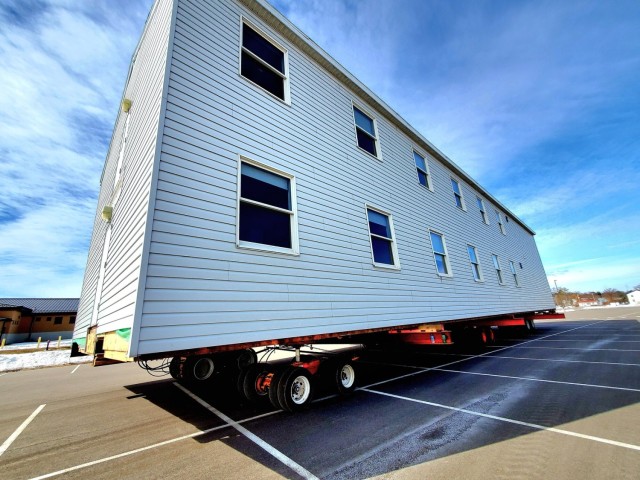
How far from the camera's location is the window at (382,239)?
718cm

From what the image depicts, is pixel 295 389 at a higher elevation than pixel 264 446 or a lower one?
higher

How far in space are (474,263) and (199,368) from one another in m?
11.4

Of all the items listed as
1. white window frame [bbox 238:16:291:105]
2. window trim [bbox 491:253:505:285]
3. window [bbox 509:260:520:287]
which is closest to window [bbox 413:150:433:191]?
window trim [bbox 491:253:505:285]

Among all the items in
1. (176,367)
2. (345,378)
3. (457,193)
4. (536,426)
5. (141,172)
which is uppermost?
(457,193)

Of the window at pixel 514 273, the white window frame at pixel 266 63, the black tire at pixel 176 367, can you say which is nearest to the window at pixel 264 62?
the white window frame at pixel 266 63

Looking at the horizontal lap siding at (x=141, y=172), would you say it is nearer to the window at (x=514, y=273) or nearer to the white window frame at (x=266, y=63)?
the white window frame at (x=266, y=63)

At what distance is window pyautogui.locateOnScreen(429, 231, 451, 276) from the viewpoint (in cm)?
966

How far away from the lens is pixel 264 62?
242 inches

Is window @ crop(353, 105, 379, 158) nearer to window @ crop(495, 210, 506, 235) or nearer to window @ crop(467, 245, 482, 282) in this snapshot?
window @ crop(467, 245, 482, 282)

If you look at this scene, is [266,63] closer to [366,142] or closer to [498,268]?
[366,142]

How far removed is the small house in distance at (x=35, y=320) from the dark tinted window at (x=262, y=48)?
48.1 metres

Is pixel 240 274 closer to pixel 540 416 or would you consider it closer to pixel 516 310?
pixel 540 416

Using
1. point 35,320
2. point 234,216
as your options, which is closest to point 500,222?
point 234,216

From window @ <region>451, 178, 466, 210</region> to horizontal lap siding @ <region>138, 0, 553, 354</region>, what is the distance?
5.00 m
